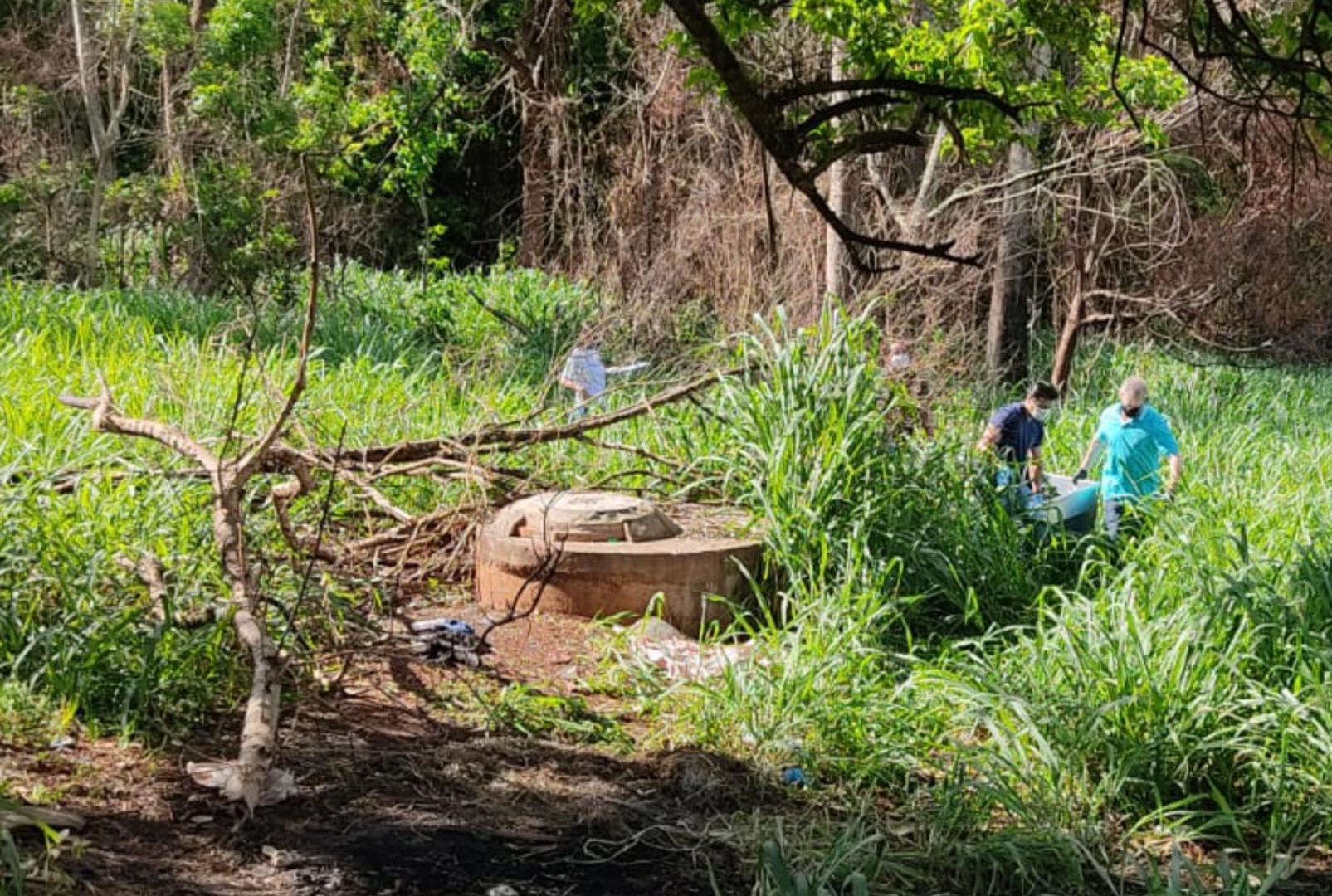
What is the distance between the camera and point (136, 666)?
566 centimetres

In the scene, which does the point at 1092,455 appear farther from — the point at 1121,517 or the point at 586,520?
the point at 586,520

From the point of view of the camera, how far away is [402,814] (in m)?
5.23

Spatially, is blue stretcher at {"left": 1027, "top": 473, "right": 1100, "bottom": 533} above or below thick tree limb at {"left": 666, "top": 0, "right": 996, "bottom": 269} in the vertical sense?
below

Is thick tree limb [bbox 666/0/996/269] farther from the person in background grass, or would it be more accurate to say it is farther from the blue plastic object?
the person in background grass

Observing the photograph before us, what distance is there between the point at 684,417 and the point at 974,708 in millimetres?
3699

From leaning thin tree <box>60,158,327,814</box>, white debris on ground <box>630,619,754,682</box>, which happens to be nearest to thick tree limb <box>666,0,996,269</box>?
leaning thin tree <box>60,158,327,814</box>

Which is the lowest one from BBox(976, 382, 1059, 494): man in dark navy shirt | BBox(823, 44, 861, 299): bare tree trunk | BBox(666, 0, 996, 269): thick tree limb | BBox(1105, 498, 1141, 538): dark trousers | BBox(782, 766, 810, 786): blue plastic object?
BBox(782, 766, 810, 786): blue plastic object

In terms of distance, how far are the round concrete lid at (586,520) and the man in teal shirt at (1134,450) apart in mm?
2853

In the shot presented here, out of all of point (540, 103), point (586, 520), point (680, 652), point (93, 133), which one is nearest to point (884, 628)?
point (680, 652)

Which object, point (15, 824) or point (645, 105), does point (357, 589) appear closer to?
point (15, 824)

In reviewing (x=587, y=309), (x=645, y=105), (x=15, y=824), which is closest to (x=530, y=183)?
(x=645, y=105)

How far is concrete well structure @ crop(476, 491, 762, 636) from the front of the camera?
25.7ft

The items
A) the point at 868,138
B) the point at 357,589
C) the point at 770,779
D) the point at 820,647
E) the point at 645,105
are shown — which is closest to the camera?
the point at 868,138

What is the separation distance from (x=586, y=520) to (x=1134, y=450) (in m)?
3.56
